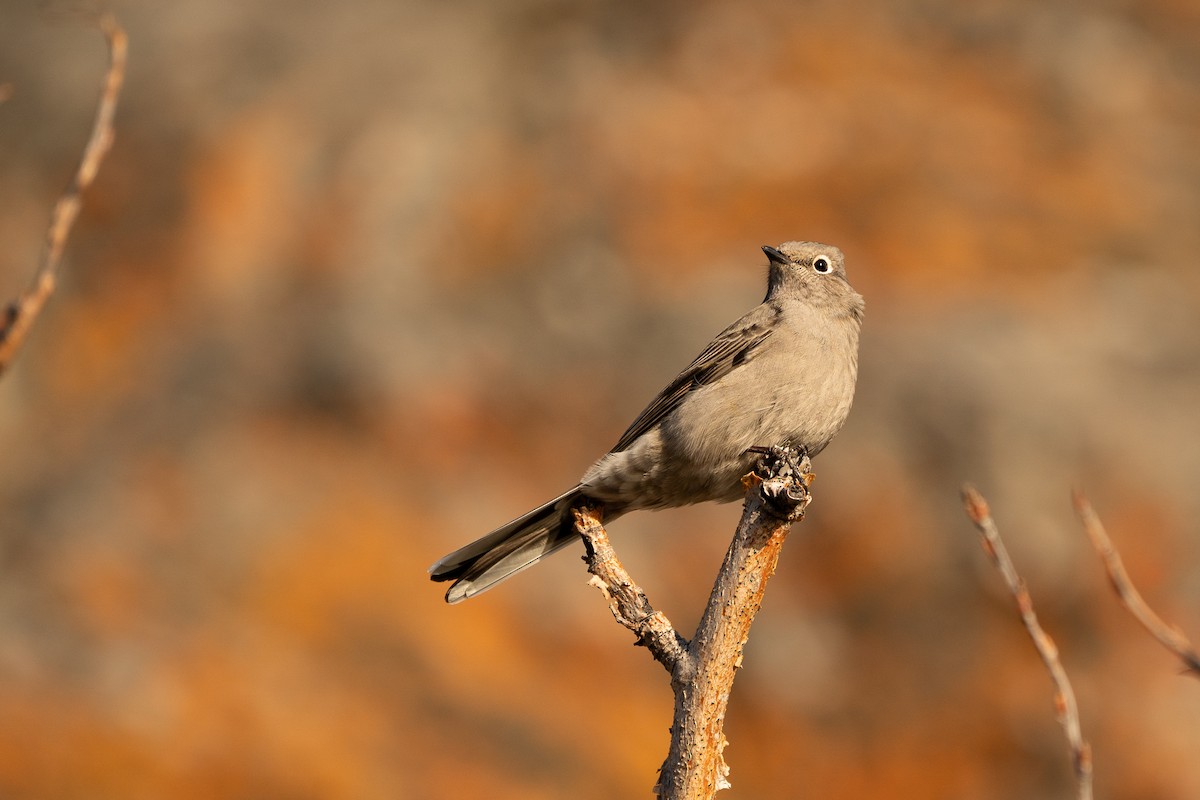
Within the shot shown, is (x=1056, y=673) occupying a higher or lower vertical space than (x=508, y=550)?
lower

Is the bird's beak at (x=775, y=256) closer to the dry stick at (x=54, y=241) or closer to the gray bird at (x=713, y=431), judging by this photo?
the gray bird at (x=713, y=431)

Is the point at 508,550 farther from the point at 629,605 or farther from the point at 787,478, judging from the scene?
the point at 787,478

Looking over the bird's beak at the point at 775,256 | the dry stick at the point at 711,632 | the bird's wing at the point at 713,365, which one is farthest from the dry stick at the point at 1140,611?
the bird's beak at the point at 775,256

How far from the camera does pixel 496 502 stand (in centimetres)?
1719

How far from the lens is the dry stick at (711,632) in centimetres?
480

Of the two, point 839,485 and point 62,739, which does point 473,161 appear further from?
point 62,739

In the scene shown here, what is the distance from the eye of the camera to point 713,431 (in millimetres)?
7828

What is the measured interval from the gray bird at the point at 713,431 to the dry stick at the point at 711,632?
194cm

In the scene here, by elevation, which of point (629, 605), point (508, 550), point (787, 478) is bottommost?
point (629, 605)

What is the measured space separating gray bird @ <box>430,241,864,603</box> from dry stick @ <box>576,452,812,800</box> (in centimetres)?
194

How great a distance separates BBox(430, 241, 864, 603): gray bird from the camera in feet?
25.2

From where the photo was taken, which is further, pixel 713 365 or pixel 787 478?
pixel 713 365

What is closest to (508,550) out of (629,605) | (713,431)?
(713,431)

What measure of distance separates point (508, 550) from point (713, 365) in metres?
2.03
